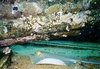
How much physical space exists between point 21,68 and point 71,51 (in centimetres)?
152

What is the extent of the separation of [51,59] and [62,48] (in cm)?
49

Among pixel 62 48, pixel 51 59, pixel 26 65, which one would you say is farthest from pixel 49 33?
pixel 26 65

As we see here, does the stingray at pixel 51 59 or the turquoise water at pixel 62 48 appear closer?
the stingray at pixel 51 59

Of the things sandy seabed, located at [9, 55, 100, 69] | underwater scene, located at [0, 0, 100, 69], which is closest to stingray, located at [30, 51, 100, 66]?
underwater scene, located at [0, 0, 100, 69]

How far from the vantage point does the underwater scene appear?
4.69 m

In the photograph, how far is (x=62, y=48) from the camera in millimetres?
4980

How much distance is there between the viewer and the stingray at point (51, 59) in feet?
15.5

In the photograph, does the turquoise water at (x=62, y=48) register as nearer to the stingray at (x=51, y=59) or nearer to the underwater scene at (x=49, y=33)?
the underwater scene at (x=49, y=33)

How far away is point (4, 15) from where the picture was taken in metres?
4.72

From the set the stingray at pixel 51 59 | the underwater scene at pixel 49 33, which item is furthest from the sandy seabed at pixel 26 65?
the stingray at pixel 51 59

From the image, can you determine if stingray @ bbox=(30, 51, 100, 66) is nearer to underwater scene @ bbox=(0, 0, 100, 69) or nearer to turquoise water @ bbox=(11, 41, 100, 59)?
underwater scene @ bbox=(0, 0, 100, 69)

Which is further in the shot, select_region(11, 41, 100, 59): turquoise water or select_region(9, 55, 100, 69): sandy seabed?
select_region(11, 41, 100, 59): turquoise water

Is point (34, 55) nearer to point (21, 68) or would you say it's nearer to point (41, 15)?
point (21, 68)

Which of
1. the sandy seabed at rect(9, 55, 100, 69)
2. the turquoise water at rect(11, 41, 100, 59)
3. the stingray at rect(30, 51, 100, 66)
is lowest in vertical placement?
the sandy seabed at rect(9, 55, 100, 69)
